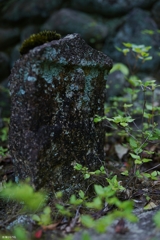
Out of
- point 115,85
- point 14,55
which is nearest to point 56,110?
point 115,85

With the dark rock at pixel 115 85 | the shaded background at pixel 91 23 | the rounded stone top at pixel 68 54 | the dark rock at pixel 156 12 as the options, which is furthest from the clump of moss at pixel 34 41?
the dark rock at pixel 156 12

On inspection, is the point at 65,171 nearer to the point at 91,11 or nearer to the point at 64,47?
the point at 64,47

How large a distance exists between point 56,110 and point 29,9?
104 inches

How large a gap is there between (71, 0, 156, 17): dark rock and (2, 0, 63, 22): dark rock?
31 cm

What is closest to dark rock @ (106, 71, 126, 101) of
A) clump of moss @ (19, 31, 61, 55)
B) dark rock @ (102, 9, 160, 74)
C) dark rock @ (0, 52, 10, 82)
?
dark rock @ (102, 9, 160, 74)

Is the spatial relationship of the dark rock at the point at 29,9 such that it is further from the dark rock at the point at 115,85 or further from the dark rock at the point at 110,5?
the dark rock at the point at 115,85

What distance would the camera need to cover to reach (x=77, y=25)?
3562 mm

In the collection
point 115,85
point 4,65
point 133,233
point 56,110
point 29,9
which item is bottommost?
point 115,85

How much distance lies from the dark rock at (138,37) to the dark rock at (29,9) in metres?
0.94

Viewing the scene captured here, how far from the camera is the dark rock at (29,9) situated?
3627mm

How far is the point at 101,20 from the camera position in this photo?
367 centimetres

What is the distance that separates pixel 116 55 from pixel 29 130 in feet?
8.27

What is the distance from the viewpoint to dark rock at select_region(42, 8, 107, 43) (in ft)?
11.7

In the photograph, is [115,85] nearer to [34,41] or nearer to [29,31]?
[29,31]
